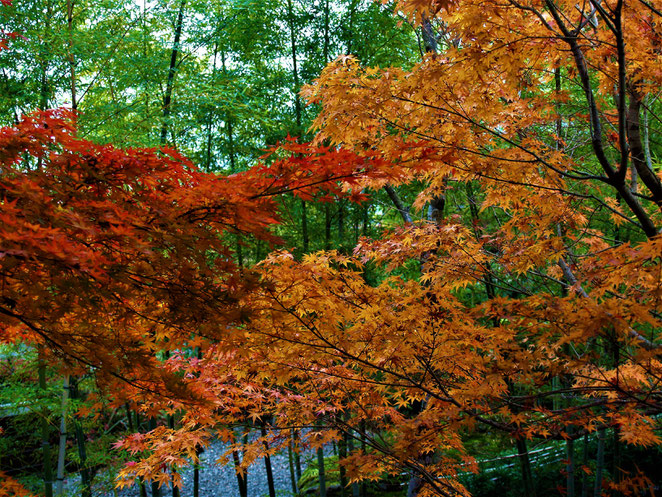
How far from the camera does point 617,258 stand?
1706 millimetres

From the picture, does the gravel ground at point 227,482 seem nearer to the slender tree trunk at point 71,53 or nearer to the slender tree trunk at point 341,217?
the slender tree trunk at point 341,217

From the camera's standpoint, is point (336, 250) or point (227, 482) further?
point (227, 482)

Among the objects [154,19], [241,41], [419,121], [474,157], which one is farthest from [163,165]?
[241,41]

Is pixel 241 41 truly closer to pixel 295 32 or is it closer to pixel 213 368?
pixel 295 32

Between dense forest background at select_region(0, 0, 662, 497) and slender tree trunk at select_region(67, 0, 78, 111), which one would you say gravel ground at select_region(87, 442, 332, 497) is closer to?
dense forest background at select_region(0, 0, 662, 497)

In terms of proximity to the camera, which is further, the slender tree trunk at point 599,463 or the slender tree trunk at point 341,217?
the slender tree trunk at point 341,217

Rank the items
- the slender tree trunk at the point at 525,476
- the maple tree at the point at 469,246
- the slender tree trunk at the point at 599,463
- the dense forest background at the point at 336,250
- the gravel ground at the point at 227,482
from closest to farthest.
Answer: the dense forest background at the point at 336,250
the maple tree at the point at 469,246
the slender tree trunk at the point at 599,463
the slender tree trunk at the point at 525,476
the gravel ground at the point at 227,482

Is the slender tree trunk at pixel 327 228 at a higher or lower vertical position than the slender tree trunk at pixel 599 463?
higher

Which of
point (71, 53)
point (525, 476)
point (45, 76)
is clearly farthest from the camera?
point (525, 476)

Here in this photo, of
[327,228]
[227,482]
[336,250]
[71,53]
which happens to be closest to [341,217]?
[327,228]

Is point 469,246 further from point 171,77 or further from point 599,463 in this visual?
point 171,77

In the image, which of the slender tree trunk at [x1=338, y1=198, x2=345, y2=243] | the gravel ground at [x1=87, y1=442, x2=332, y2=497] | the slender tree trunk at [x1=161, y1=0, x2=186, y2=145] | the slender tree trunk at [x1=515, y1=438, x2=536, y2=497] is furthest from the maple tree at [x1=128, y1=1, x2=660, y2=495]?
the gravel ground at [x1=87, y1=442, x2=332, y2=497]

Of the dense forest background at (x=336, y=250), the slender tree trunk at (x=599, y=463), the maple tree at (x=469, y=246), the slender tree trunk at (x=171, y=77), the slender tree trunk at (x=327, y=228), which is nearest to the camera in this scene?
the dense forest background at (x=336, y=250)

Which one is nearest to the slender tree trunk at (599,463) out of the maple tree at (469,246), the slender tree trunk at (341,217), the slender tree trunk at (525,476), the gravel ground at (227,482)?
the slender tree trunk at (525,476)
